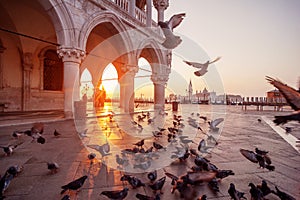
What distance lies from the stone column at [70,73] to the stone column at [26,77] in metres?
5.37

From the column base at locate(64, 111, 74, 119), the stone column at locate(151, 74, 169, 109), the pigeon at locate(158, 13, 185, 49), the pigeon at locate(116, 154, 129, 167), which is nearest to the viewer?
the pigeon at locate(116, 154, 129, 167)

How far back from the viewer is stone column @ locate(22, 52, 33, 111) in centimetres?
1151

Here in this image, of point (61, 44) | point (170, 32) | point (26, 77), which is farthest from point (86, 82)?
point (170, 32)

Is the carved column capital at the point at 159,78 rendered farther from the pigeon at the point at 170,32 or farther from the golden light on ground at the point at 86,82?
the pigeon at the point at 170,32

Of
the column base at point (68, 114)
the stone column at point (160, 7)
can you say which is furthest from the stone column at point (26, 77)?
the stone column at point (160, 7)

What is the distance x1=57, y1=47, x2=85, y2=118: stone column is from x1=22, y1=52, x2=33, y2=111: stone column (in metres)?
5.37

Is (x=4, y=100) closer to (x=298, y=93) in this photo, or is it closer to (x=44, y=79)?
(x=44, y=79)

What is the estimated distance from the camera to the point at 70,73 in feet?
25.9

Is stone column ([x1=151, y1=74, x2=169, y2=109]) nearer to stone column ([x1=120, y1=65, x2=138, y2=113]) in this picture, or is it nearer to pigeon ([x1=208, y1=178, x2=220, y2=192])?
stone column ([x1=120, y1=65, x2=138, y2=113])

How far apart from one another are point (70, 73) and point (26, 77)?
19.3 feet

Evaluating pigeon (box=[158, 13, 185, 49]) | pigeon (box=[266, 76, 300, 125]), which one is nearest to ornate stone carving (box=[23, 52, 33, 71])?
pigeon (box=[158, 13, 185, 49])

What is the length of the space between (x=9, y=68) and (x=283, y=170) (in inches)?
546

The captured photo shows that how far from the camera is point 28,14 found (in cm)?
1032

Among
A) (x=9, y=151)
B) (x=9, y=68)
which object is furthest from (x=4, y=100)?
(x=9, y=151)
